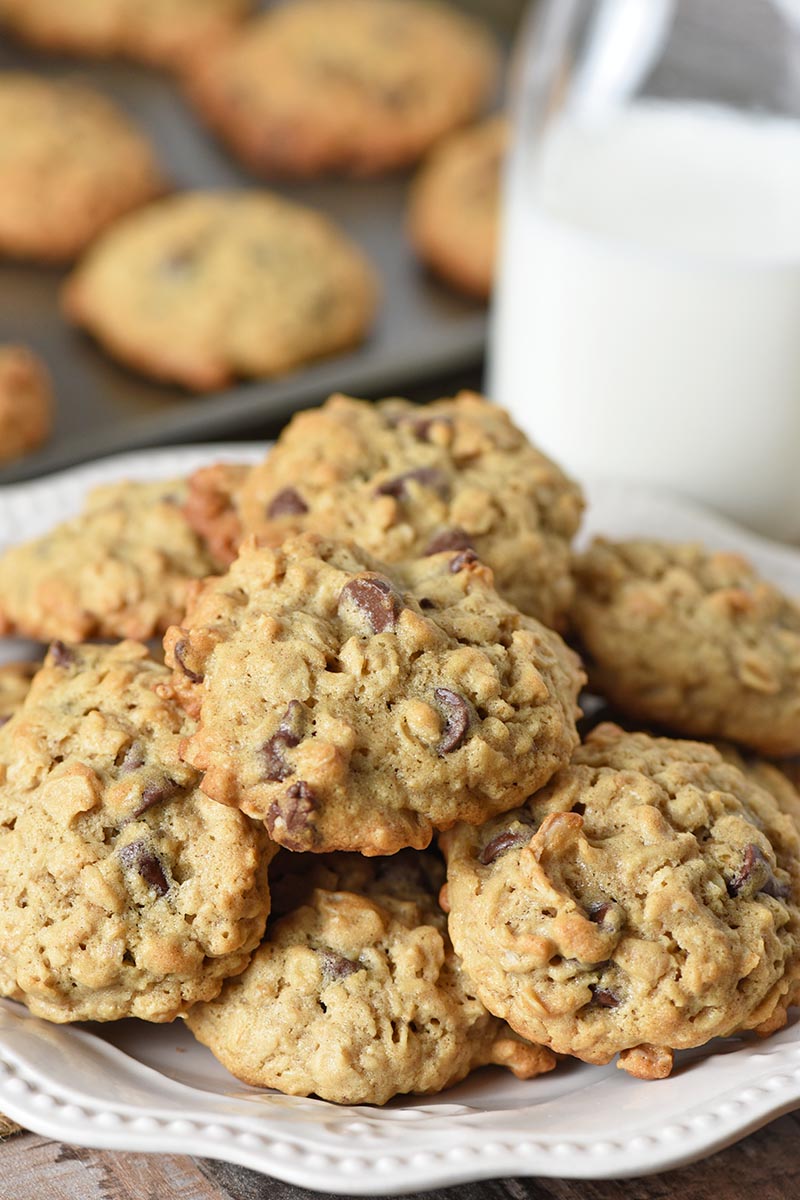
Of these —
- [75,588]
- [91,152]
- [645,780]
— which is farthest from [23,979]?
[91,152]

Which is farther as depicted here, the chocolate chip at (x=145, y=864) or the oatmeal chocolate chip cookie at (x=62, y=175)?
the oatmeal chocolate chip cookie at (x=62, y=175)

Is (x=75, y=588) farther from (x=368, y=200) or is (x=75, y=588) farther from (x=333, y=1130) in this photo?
(x=368, y=200)

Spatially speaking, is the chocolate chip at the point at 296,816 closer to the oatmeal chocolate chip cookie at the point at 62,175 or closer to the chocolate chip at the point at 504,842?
the chocolate chip at the point at 504,842

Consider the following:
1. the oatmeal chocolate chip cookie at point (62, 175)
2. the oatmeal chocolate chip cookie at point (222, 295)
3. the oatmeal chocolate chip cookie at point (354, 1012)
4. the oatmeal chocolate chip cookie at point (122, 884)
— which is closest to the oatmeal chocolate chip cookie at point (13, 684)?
the oatmeal chocolate chip cookie at point (122, 884)

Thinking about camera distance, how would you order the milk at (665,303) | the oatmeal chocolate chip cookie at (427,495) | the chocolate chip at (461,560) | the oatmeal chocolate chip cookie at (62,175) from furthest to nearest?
the oatmeal chocolate chip cookie at (62,175) → the milk at (665,303) → the oatmeal chocolate chip cookie at (427,495) → the chocolate chip at (461,560)

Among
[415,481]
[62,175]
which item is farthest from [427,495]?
[62,175]

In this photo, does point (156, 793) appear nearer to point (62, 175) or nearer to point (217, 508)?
point (217, 508)
